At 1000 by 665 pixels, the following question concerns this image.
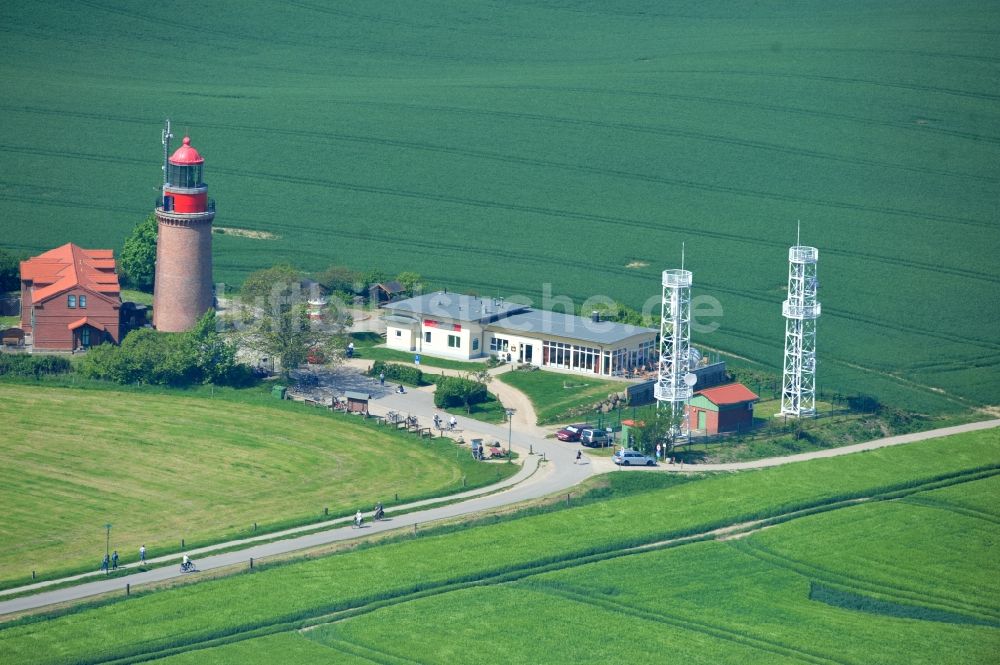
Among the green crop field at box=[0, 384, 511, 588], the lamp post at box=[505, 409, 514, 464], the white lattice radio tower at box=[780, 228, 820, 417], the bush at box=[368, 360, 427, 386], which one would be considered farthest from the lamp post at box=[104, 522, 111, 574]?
the white lattice radio tower at box=[780, 228, 820, 417]

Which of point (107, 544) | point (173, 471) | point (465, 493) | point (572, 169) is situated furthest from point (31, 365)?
point (572, 169)

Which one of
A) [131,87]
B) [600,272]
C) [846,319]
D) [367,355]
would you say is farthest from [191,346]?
[131,87]

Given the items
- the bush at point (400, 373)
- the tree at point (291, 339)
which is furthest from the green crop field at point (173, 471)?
the bush at point (400, 373)

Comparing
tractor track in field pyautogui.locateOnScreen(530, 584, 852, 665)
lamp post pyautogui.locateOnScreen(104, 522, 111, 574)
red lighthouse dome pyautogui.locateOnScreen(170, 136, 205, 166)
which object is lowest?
tractor track in field pyautogui.locateOnScreen(530, 584, 852, 665)

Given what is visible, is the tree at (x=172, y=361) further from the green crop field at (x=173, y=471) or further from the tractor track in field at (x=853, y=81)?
the tractor track in field at (x=853, y=81)

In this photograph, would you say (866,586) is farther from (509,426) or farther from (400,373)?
(400,373)

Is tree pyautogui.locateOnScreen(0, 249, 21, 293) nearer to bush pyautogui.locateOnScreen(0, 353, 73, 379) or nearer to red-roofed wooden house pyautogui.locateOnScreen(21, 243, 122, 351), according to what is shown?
red-roofed wooden house pyautogui.locateOnScreen(21, 243, 122, 351)
